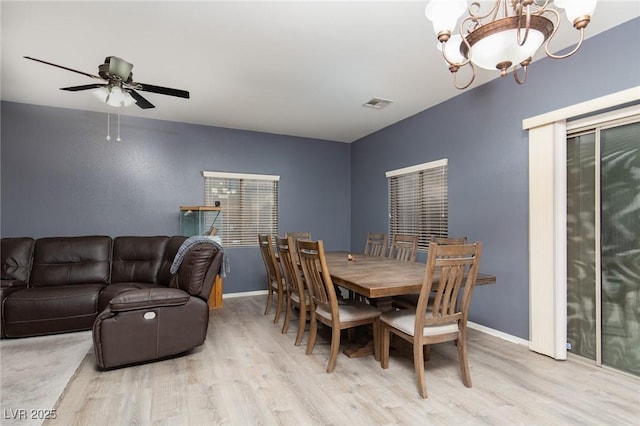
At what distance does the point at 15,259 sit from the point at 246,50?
3492 millimetres

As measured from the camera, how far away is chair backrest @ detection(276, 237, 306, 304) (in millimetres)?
3000

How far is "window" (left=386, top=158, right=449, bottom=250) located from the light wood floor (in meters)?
1.72

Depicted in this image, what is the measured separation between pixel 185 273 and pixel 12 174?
3.11 m

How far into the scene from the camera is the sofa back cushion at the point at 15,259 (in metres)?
3.57

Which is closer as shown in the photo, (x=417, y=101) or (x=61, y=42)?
(x=61, y=42)

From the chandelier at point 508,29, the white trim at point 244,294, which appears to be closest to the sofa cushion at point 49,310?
the white trim at point 244,294

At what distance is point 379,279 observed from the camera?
7.91ft

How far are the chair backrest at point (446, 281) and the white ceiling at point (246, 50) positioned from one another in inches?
67.6

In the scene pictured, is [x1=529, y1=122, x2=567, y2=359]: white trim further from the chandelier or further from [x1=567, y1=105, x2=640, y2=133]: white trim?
the chandelier

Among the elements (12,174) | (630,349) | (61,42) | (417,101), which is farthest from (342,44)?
(12,174)

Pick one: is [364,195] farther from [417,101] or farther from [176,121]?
[176,121]

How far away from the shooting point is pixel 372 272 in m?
2.73

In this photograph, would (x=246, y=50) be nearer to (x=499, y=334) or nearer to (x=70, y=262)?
(x=70, y=262)

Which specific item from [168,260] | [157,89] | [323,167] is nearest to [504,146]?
[323,167]
